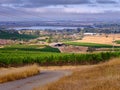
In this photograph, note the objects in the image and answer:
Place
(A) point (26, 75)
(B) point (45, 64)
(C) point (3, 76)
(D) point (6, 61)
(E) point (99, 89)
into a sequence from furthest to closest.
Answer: (B) point (45, 64), (D) point (6, 61), (A) point (26, 75), (C) point (3, 76), (E) point (99, 89)

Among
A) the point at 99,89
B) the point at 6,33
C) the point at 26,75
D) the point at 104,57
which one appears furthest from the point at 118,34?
the point at 99,89

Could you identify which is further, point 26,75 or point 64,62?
point 64,62

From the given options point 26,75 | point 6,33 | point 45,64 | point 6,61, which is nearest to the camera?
point 26,75

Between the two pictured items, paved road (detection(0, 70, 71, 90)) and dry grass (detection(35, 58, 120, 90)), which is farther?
paved road (detection(0, 70, 71, 90))

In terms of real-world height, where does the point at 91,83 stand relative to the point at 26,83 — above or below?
above

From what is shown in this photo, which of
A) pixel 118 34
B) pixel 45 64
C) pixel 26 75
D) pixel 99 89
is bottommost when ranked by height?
pixel 118 34

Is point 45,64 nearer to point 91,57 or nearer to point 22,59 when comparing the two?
point 22,59

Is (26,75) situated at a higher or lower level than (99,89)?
lower

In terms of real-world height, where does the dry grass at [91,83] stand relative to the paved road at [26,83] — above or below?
above

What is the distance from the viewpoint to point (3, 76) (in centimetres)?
2906

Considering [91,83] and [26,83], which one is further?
[26,83]

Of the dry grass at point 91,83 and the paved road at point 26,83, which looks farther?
the paved road at point 26,83

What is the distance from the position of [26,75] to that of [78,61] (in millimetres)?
40116

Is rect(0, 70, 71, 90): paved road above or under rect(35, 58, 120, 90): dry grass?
under
